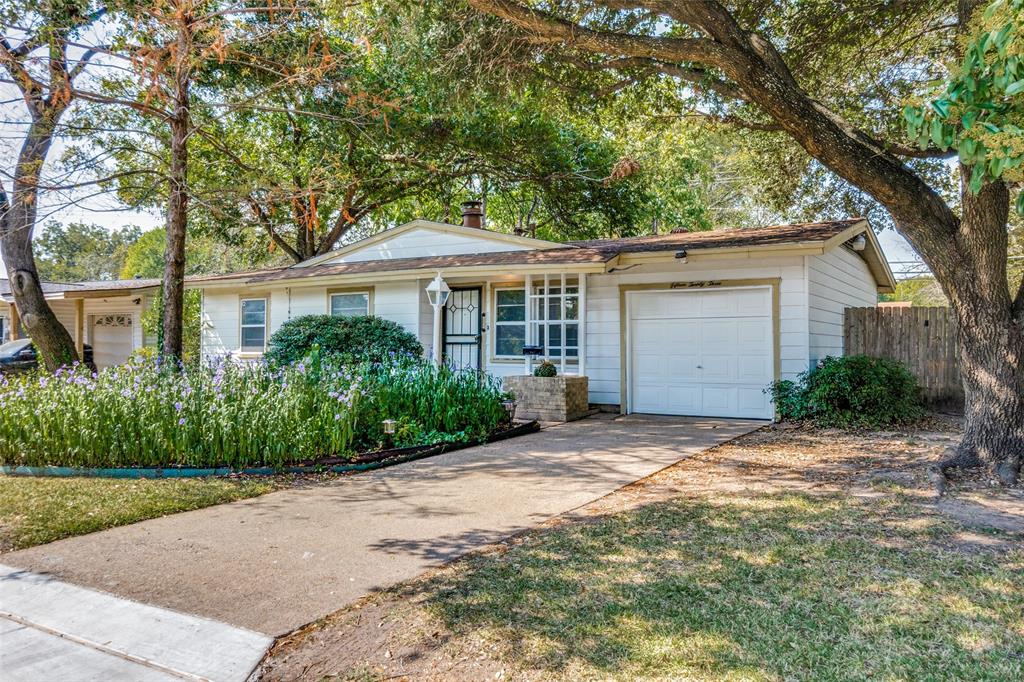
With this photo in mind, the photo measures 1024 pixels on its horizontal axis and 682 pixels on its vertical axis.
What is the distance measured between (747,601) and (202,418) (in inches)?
220

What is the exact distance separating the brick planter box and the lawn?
5531 mm

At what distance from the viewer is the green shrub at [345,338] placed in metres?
12.6

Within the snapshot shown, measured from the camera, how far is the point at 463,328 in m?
13.2

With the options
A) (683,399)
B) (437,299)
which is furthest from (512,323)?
(683,399)

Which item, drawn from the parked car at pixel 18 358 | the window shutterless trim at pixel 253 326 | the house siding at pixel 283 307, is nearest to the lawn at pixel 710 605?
the house siding at pixel 283 307

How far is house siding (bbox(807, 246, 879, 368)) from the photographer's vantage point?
10312 millimetres

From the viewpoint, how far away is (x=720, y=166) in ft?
88.6

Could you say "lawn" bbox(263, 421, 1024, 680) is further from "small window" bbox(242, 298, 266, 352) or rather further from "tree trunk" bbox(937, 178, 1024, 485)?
"small window" bbox(242, 298, 266, 352)

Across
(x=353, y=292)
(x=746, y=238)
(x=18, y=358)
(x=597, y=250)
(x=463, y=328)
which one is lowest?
(x=18, y=358)

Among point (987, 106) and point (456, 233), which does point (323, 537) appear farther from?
point (456, 233)

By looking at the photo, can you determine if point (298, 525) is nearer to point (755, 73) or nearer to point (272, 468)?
point (272, 468)

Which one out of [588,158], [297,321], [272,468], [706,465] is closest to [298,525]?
[272,468]

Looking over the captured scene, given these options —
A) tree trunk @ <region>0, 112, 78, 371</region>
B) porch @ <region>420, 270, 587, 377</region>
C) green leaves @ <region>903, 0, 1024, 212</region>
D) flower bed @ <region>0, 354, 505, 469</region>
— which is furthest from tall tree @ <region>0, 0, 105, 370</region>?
green leaves @ <region>903, 0, 1024, 212</region>

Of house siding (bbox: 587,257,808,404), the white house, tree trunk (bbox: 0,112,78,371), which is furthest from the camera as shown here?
tree trunk (bbox: 0,112,78,371)
